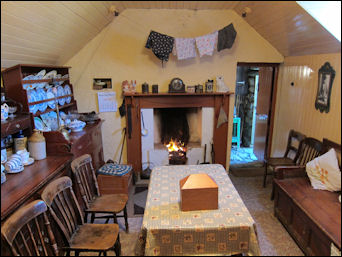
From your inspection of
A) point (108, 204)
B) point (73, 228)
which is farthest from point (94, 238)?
point (108, 204)

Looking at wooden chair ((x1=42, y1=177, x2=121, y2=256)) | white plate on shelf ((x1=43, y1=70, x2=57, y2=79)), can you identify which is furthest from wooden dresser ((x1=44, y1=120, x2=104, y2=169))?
white plate on shelf ((x1=43, y1=70, x2=57, y2=79))

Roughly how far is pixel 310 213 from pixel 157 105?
184 centimetres

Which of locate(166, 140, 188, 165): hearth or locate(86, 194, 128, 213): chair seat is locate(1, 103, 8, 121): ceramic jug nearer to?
locate(86, 194, 128, 213): chair seat

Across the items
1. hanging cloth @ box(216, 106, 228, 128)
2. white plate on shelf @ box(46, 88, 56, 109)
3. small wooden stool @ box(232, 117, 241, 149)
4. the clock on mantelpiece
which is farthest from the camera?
small wooden stool @ box(232, 117, 241, 149)

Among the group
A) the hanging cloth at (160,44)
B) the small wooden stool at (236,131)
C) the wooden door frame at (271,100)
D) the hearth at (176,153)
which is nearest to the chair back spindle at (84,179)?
the hearth at (176,153)

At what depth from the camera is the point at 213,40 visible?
224 centimetres

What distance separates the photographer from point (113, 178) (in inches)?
77.1

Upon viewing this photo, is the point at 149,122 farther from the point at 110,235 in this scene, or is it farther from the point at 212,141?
the point at 110,235

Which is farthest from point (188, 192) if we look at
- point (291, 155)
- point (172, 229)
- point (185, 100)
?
point (185, 100)

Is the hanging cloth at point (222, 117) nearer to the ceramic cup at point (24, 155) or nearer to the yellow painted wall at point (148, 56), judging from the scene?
the yellow painted wall at point (148, 56)

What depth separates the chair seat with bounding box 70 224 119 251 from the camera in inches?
44.9

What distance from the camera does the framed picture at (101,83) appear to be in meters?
2.35

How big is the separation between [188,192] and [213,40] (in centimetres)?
171

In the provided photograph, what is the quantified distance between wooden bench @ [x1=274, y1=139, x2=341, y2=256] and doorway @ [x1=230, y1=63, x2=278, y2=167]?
5.64 ft
